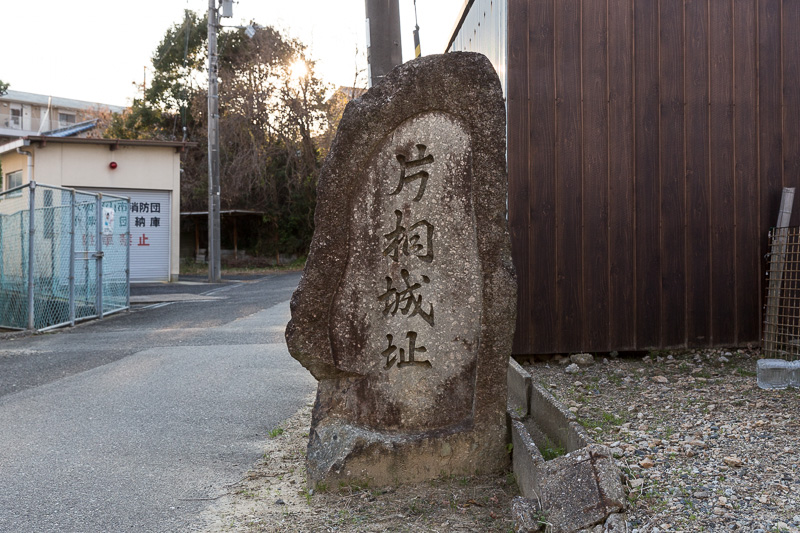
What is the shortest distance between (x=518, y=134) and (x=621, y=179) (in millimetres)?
1073

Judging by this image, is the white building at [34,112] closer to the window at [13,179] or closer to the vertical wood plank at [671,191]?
the window at [13,179]

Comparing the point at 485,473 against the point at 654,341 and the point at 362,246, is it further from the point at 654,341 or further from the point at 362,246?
the point at 654,341

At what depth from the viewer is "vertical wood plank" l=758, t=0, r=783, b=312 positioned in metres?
6.55

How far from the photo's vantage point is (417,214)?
13.2 feet

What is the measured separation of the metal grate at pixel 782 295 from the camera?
6023mm

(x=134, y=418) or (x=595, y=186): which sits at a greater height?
(x=595, y=186)

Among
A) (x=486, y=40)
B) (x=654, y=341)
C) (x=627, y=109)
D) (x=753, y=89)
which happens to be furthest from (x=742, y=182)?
(x=486, y=40)

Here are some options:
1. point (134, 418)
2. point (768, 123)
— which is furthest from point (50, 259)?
point (768, 123)

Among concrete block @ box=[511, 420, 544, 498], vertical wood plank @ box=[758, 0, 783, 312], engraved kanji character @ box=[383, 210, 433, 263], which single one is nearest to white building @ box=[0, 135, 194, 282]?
vertical wood plank @ box=[758, 0, 783, 312]

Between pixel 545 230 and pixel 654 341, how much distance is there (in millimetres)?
1480

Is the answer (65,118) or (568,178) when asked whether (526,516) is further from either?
(65,118)

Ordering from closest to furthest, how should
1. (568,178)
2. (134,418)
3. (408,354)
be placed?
(408,354), (134,418), (568,178)

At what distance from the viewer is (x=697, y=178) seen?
651 cm

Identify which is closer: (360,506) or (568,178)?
(360,506)
